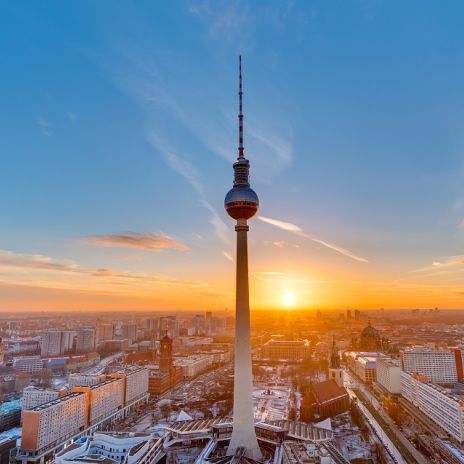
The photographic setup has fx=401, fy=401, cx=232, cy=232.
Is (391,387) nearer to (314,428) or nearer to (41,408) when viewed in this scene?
(314,428)

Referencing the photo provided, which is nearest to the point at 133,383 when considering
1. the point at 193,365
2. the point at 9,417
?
the point at 9,417

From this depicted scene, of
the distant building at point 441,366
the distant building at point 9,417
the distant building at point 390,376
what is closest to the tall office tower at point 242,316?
the distant building at point 9,417

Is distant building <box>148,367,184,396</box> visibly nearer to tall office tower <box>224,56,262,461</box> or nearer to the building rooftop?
the building rooftop

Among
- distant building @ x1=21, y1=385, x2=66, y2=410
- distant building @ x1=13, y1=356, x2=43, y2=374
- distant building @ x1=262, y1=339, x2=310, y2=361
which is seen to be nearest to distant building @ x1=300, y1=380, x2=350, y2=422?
distant building @ x1=21, y1=385, x2=66, y2=410

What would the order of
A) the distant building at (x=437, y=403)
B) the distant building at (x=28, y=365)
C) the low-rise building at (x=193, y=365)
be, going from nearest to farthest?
the distant building at (x=437, y=403) → the low-rise building at (x=193, y=365) → the distant building at (x=28, y=365)

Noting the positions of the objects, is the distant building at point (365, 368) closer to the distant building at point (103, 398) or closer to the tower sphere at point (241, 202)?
the distant building at point (103, 398)

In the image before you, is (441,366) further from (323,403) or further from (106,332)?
(106,332)
